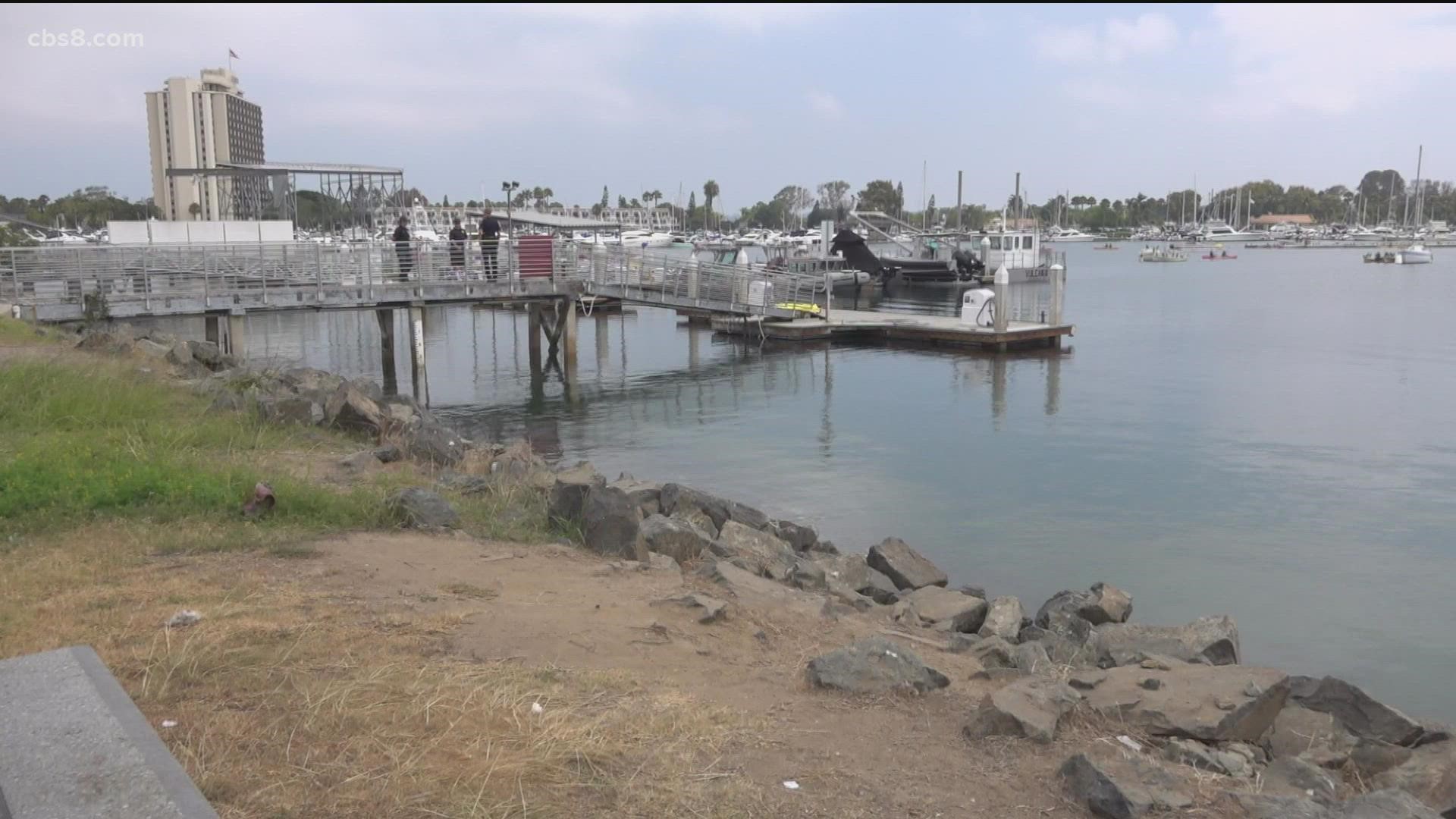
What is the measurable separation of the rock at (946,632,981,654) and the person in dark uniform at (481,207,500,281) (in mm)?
23628

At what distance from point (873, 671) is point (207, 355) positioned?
2285 centimetres

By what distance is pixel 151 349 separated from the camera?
2391cm

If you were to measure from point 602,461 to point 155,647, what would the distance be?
15.9 meters

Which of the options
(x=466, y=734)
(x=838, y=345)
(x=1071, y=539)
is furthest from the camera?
(x=838, y=345)

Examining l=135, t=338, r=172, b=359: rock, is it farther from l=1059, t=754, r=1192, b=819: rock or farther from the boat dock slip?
l=1059, t=754, r=1192, b=819: rock

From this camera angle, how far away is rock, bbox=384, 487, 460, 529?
10.2 m

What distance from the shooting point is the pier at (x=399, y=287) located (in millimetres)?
26812

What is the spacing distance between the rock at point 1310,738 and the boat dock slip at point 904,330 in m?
31.5

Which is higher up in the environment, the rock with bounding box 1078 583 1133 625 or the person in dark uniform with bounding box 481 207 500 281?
the person in dark uniform with bounding box 481 207 500 281

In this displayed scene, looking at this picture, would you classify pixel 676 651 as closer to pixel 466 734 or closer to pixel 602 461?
pixel 466 734

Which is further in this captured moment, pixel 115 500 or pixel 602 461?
pixel 602 461

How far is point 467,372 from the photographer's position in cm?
3606

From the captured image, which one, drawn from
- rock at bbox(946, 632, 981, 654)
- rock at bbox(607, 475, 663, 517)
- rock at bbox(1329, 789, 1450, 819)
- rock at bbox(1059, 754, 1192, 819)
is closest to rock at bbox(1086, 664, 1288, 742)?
rock at bbox(1059, 754, 1192, 819)

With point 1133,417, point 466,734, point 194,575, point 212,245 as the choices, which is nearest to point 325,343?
point 212,245
